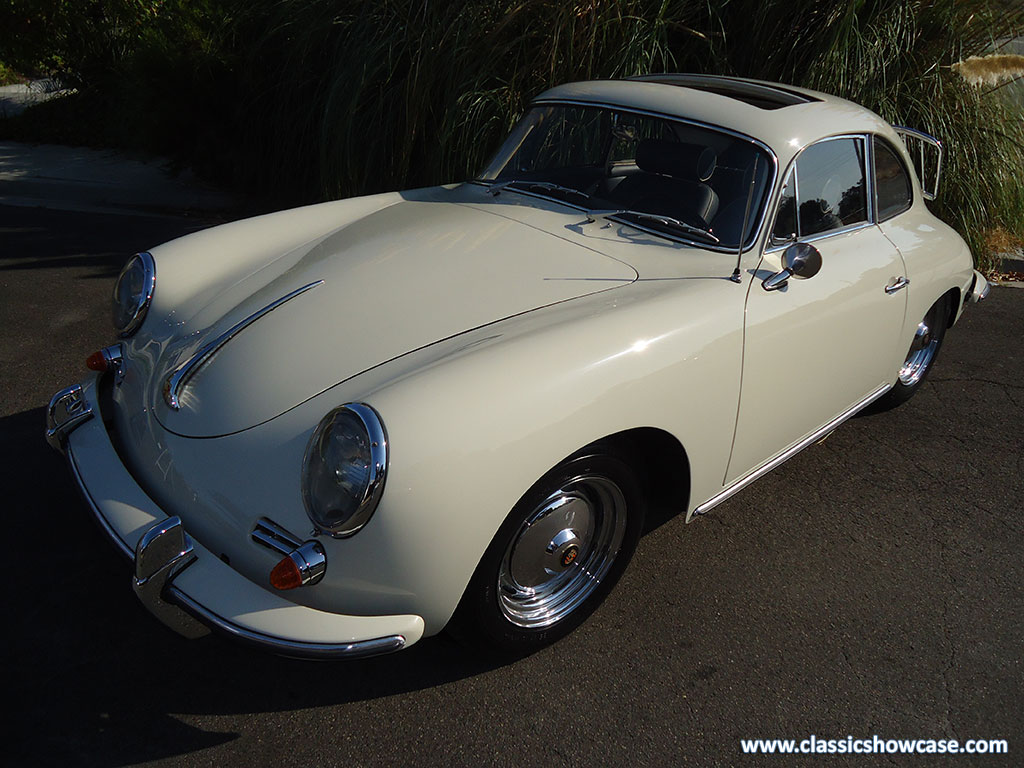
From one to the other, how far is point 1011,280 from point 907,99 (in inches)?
60.4

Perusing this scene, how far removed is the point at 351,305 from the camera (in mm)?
2643

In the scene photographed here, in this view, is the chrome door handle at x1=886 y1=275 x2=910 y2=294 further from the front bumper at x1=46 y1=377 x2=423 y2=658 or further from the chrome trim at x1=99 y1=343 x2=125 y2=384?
the chrome trim at x1=99 y1=343 x2=125 y2=384

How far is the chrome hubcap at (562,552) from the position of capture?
94.8 inches

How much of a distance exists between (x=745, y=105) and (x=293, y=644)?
8.06 feet

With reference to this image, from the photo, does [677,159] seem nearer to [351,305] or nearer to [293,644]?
[351,305]

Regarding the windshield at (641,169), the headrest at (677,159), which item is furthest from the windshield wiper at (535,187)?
the headrest at (677,159)

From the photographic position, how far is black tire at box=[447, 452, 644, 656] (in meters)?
2.25

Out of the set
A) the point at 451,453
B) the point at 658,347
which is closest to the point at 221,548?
the point at 451,453

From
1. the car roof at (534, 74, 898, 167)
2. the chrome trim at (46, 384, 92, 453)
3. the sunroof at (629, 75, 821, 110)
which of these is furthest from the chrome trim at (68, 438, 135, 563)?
the sunroof at (629, 75, 821, 110)

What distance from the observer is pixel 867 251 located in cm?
325

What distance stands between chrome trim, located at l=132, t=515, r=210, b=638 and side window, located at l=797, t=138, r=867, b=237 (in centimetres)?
231

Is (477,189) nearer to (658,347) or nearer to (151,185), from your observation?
(658,347)

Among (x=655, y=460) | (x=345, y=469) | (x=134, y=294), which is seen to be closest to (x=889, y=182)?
(x=655, y=460)

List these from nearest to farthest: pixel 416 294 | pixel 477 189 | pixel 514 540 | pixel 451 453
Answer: pixel 451 453 → pixel 514 540 → pixel 416 294 → pixel 477 189
